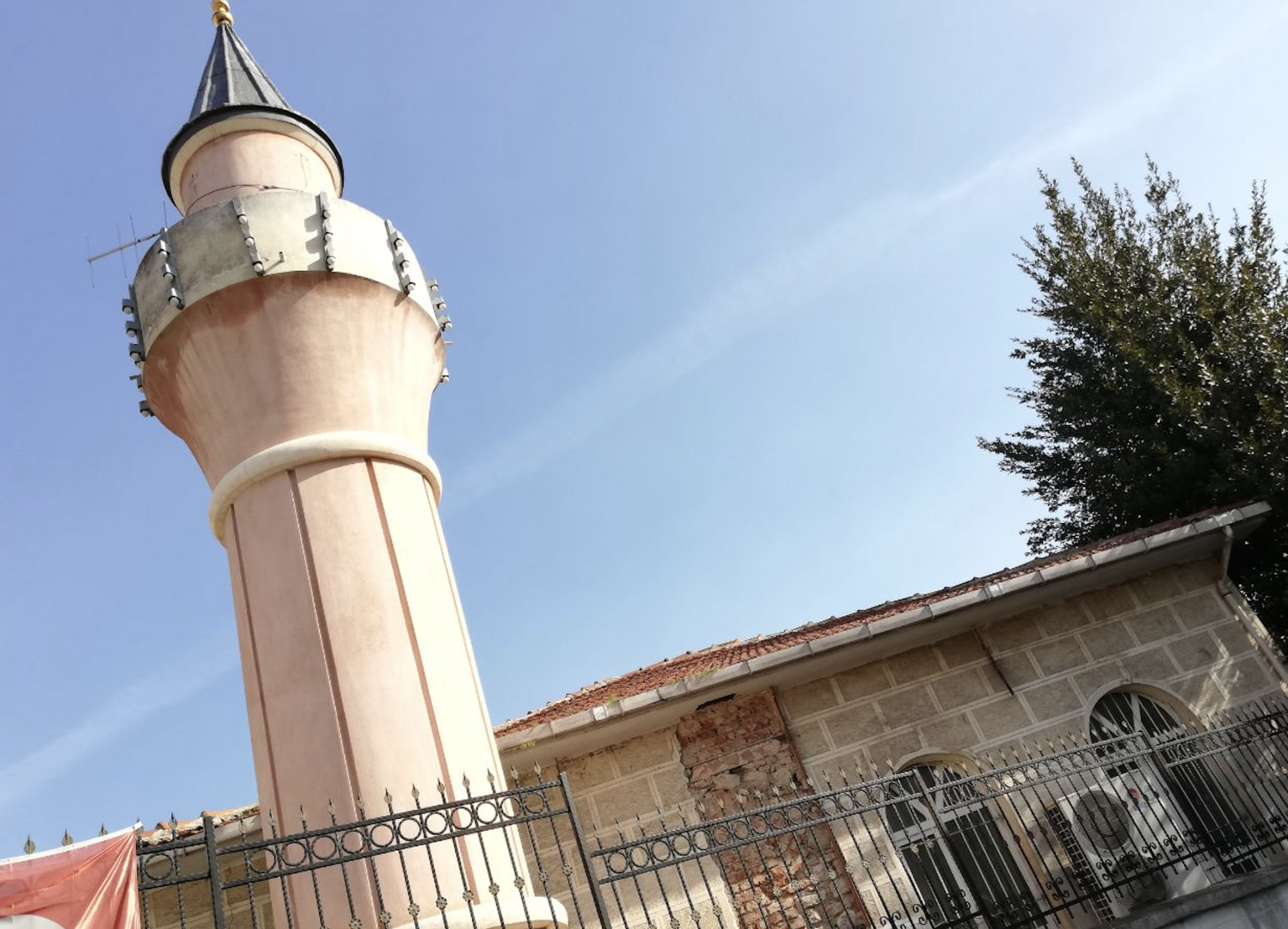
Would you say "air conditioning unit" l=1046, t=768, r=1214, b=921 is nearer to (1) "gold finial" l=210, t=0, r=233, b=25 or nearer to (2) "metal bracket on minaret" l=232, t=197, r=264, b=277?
(2) "metal bracket on minaret" l=232, t=197, r=264, b=277

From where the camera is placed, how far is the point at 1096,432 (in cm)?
1415

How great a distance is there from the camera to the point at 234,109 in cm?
724

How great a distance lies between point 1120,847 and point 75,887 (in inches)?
295

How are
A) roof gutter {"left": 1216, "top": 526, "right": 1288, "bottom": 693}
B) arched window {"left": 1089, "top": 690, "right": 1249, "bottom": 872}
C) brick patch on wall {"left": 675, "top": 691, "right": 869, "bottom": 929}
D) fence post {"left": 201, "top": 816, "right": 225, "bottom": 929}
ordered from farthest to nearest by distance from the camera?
roof gutter {"left": 1216, "top": 526, "right": 1288, "bottom": 693} < arched window {"left": 1089, "top": 690, "right": 1249, "bottom": 872} < brick patch on wall {"left": 675, "top": 691, "right": 869, "bottom": 929} < fence post {"left": 201, "top": 816, "right": 225, "bottom": 929}

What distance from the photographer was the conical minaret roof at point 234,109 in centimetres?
723

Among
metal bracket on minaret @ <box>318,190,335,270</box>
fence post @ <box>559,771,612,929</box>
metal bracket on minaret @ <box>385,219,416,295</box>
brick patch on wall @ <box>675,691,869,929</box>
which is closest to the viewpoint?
fence post @ <box>559,771,612,929</box>

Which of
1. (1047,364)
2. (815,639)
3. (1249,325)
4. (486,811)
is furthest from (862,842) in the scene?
(1047,364)

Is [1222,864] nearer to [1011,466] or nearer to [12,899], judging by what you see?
[12,899]

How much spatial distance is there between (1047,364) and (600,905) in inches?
513

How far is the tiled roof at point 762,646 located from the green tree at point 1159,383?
211 cm

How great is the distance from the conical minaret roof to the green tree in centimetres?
1013

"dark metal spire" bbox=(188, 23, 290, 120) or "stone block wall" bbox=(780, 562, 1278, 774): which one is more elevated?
"dark metal spire" bbox=(188, 23, 290, 120)

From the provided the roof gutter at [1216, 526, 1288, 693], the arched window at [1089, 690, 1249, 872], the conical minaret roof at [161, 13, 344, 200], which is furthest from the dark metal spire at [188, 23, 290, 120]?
the roof gutter at [1216, 526, 1288, 693]

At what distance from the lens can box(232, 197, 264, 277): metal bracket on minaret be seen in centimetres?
613
